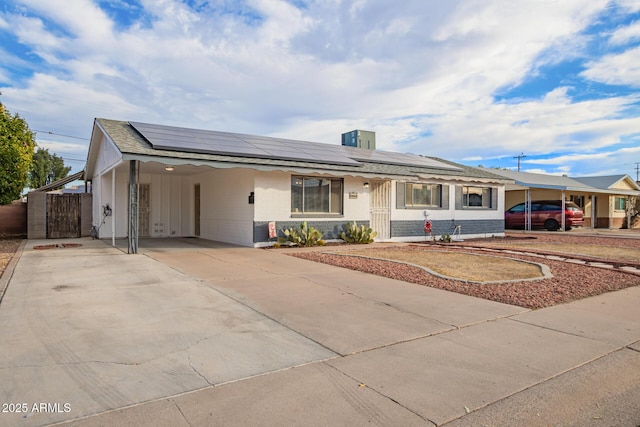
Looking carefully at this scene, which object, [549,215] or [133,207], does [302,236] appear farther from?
[549,215]

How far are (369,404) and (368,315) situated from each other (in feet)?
8.09

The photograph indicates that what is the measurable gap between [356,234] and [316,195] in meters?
2.14

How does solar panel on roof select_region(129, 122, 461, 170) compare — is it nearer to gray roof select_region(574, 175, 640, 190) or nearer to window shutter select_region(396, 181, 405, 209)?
window shutter select_region(396, 181, 405, 209)

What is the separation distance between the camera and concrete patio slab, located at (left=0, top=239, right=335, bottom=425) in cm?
328

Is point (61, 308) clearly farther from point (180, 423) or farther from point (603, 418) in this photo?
point (603, 418)

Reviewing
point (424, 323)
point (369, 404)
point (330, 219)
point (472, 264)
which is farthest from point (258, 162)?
point (369, 404)

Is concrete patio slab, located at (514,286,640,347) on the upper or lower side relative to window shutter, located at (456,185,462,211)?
A: lower

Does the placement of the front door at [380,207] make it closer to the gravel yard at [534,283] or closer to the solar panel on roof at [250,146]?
the solar panel on roof at [250,146]

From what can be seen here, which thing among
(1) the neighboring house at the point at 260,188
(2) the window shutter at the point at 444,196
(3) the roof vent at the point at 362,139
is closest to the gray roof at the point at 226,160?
(1) the neighboring house at the point at 260,188

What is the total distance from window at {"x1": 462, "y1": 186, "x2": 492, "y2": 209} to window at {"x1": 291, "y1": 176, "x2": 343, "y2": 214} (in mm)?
7283

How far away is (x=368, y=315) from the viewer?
5.59 meters

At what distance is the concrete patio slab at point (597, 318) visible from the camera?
16.3 feet

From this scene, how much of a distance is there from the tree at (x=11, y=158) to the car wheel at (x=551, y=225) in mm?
28467

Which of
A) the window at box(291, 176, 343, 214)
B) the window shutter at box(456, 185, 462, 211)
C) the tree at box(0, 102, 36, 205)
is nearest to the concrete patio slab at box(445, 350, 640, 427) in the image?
the window at box(291, 176, 343, 214)
